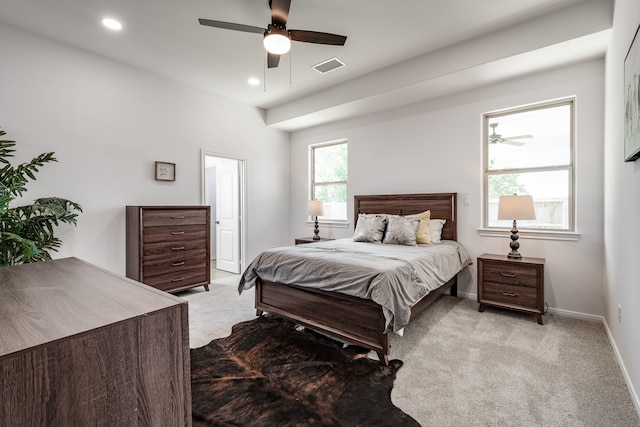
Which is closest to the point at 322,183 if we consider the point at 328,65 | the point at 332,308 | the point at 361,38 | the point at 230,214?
the point at 230,214

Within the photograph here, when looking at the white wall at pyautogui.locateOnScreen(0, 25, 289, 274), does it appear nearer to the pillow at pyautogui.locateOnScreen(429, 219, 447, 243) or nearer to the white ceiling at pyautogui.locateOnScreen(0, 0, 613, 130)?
the white ceiling at pyautogui.locateOnScreen(0, 0, 613, 130)

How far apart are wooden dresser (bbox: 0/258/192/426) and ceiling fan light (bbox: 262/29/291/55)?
229 centimetres

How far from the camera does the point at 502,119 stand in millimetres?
3717

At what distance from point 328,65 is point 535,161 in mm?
2695

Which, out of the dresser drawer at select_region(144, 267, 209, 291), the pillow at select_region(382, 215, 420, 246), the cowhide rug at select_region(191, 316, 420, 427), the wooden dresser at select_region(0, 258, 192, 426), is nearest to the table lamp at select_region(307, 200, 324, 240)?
the pillow at select_region(382, 215, 420, 246)

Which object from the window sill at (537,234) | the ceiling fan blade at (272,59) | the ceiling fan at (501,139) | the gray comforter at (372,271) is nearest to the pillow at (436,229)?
the gray comforter at (372,271)

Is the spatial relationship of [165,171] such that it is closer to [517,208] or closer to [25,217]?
[25,217]

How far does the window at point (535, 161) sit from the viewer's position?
332cm

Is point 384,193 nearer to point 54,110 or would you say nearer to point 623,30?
point 623,30

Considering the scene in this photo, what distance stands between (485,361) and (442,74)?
291 centimetres

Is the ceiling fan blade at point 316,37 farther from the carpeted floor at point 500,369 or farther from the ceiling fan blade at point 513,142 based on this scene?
the carpeted floor at point 500,369

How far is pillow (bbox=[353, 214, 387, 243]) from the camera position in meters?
3.82

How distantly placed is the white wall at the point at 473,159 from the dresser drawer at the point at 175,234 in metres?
2.09

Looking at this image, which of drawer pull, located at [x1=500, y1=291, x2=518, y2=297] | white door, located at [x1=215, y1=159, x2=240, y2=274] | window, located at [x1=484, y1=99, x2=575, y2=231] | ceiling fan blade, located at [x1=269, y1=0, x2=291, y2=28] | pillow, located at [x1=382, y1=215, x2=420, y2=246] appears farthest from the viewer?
white door, located at [x1=215, y1=159, x2=240, y2=274]
